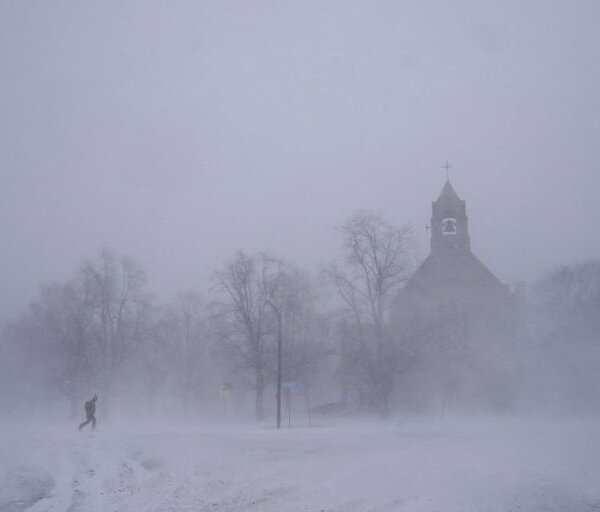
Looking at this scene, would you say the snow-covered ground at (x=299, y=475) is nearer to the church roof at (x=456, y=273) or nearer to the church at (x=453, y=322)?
the church at (x=453, y=322)

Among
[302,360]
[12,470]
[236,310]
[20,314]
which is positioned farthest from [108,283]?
[12,470]

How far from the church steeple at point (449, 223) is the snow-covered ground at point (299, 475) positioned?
31775mm

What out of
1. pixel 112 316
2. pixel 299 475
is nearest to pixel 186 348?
pixel 112 316

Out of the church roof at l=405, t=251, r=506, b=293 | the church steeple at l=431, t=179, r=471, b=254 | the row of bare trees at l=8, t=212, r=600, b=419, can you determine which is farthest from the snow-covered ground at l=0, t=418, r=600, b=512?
the church steeple at l=431, t=179, r=471, b=254

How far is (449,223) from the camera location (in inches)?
2131

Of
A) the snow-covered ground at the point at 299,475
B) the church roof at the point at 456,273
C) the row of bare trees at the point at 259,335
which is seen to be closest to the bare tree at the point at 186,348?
the row of bare trees at the point at 259,335

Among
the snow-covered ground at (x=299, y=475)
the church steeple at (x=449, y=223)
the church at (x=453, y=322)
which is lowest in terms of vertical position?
the snow-covered ground at (x=299, y=475)

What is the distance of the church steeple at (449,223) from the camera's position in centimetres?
5309

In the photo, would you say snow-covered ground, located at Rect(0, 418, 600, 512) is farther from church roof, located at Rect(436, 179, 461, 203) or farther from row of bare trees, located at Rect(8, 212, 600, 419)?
church roof, located at Rect(436, 179, 461, 203)

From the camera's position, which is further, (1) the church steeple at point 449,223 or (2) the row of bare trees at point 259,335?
(1) the church steeple at point 449,223

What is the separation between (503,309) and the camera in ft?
169

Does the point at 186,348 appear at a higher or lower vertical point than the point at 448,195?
lower

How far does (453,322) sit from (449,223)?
442 inches

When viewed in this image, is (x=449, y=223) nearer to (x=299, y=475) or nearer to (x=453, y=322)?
(x=453, y=322)
